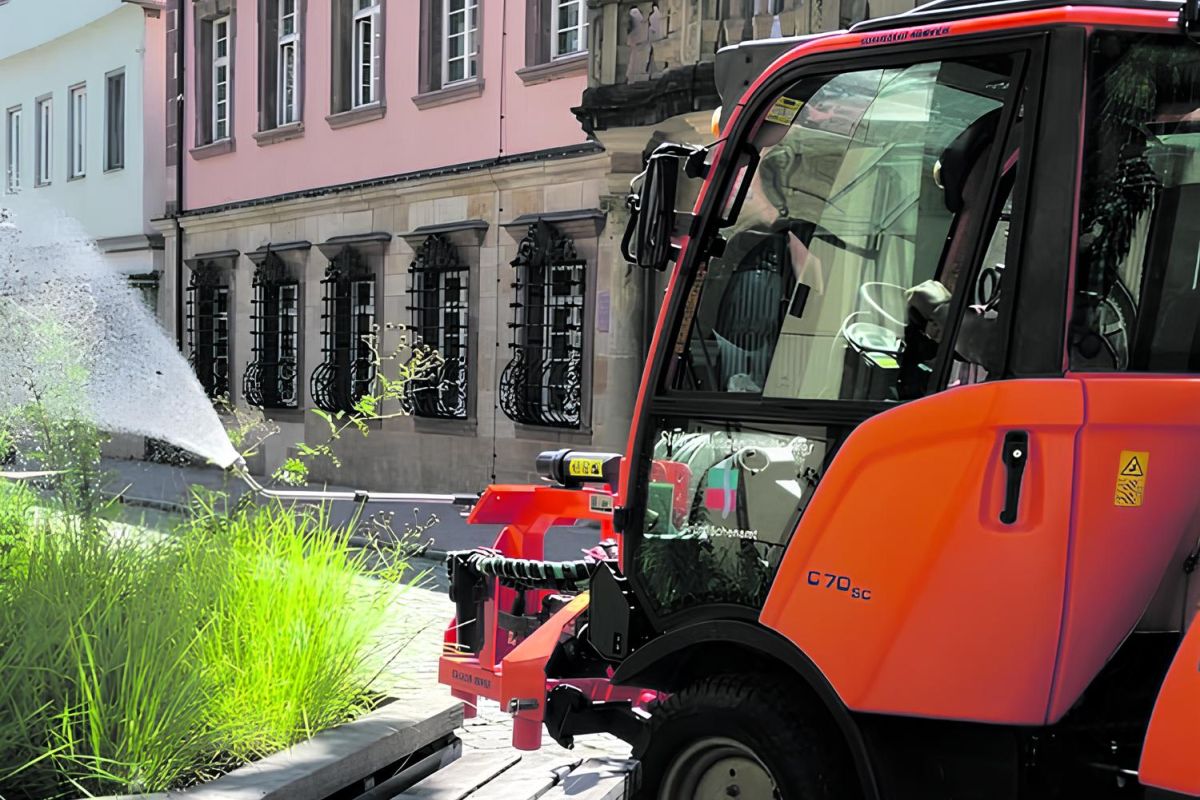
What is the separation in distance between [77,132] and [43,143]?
1922mm

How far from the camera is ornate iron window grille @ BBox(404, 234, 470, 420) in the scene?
676 inches

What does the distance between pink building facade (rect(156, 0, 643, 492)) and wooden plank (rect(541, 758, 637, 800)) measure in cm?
787

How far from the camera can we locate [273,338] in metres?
21.5

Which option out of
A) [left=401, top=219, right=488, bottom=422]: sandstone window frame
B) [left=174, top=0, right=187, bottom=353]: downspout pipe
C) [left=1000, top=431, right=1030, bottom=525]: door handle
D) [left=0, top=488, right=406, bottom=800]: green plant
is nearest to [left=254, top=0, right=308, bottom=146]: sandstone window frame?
[left=174, top=0, right=187, bottom=353]: downspout pipe

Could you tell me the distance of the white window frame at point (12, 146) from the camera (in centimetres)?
2942

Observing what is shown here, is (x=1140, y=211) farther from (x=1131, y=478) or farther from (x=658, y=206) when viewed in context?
(x=658, y=206)

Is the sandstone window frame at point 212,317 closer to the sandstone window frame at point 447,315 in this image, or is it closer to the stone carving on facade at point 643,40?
the sandstone window frame at point 447,315

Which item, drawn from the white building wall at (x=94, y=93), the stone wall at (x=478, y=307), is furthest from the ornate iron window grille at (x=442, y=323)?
the white building wall at (x=94, y=93)

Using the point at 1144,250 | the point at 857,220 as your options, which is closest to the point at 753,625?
the point at 857,220

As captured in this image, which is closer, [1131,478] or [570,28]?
[1131,478]

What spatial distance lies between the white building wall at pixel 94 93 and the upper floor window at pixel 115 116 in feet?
0.38

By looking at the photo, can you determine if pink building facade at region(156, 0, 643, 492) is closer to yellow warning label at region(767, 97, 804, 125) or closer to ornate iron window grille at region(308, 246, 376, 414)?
ornate iron window grille at region(308, 246, 376, 414)

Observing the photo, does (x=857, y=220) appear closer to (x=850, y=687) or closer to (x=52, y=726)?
(x=850, y=687)

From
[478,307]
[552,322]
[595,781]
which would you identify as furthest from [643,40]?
[595,781]
